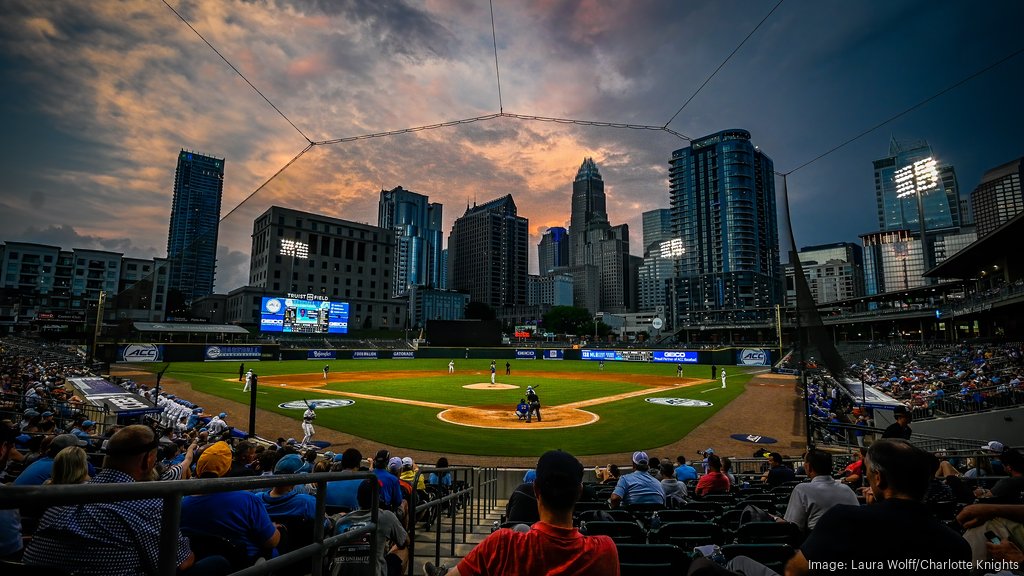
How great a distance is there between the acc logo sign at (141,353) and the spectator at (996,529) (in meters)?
58.1

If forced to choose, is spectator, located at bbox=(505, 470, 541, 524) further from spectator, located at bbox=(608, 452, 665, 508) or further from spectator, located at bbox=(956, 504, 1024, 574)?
spectator, located at bbox=(956, 504, 1024, 574)

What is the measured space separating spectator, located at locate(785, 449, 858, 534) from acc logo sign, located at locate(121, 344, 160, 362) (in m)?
56.7

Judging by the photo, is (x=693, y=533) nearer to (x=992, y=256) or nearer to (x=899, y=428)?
(x=899, y=428)

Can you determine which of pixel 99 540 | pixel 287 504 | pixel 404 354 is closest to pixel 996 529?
pixel 99 540

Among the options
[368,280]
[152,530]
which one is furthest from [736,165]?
[152,530]

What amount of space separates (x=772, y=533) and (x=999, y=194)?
9986 centimetres

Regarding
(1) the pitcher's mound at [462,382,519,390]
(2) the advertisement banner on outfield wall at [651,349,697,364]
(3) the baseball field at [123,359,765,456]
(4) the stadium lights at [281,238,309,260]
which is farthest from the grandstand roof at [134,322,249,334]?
(2) the advertisement banner on outfield wall at [651,349,697,364]

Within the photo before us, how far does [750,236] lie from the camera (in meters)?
165

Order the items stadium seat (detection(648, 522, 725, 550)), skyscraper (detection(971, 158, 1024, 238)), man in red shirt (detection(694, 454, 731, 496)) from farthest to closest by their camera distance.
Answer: skyscraper (detection(971, 158, 1024, 238))
man in red shirt (detection(694, 454, 731, 496))
stadium seat (detection(648, 522, 725, 550))

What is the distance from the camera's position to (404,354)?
2867 inches

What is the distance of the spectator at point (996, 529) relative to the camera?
355 cm

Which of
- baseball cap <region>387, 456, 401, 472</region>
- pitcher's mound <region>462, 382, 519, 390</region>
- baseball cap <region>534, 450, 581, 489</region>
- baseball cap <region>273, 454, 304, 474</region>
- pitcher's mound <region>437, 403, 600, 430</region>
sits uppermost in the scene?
baseball cap <region>534, 450, 581, 489</region>

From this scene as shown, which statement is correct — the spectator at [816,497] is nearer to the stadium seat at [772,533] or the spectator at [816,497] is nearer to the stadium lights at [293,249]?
the stadium seat at [772,533]

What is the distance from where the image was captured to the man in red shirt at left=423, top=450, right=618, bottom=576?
8.11 ft
